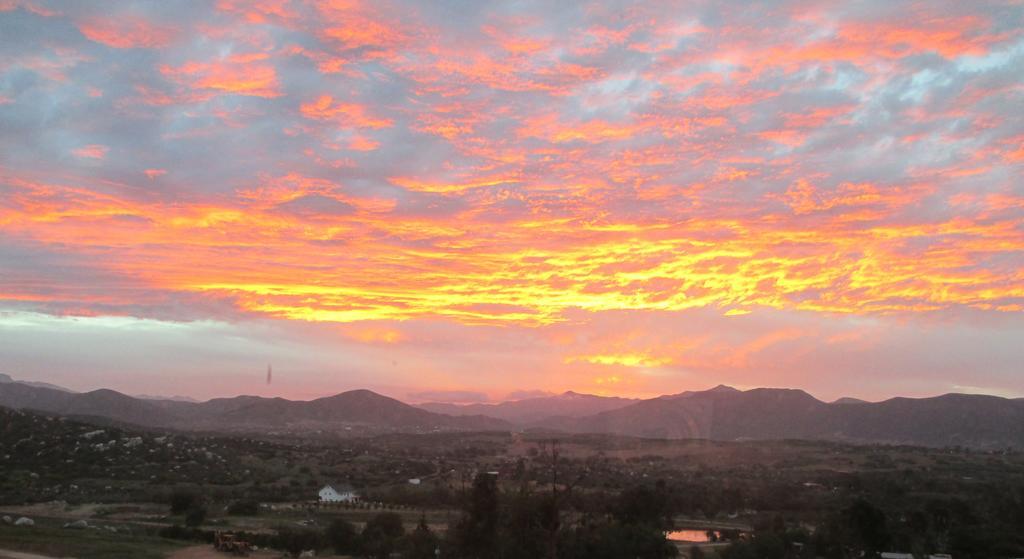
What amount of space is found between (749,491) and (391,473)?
112ft

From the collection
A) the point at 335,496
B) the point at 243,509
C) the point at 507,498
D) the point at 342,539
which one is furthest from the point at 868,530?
the point at 335,496

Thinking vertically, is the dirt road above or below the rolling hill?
below

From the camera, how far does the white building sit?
Result: 6100 centimetres

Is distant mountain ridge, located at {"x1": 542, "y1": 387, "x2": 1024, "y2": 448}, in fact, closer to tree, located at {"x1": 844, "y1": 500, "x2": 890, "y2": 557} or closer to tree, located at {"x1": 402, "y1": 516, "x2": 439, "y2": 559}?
tree, located at {"x1": 844, "y1": 500, "x2": 890, "y2": 557}

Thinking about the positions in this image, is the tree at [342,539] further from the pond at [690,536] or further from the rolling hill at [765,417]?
the rolling hill at [765,417]

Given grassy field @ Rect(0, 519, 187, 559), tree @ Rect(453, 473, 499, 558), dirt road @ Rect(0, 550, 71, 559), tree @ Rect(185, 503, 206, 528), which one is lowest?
tree @ Rect(185, 503, 206, 528)

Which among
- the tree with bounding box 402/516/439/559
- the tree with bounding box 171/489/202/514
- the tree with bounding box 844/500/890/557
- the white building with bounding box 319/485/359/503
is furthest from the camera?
the white building with bounding box 319/485/359/503

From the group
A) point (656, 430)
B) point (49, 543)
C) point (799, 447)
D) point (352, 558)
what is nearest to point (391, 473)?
point (352, 558)

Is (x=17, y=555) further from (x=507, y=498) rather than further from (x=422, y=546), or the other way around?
(x=507, y=498)

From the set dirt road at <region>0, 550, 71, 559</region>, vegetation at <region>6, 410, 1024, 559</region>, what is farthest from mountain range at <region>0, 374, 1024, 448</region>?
dirt road at <region>0, 550, 71, 559</region>

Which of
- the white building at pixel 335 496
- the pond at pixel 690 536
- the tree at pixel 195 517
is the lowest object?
the pond at pixel 690 536

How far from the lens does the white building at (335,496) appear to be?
6100 cm

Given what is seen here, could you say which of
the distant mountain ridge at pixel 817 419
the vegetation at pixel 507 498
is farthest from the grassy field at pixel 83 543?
the distant mountain ridge at pixel 817 419

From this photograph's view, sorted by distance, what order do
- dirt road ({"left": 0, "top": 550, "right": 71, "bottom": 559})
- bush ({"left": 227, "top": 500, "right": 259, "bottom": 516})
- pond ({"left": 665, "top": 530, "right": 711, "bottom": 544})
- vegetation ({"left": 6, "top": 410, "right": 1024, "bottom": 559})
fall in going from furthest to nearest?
bush ({"left": 227, "top": 500, "right": 259, "bottom": 516}), pond ({"left": 665, "top": 530, "right": 711, "bottom": 544}), vegetation ({"left": 6, "top": 410, "right": 1024, "bottom": 559}), dirt road ({"left": 0, "top": 550, "right": 71, "bottom": 559})
